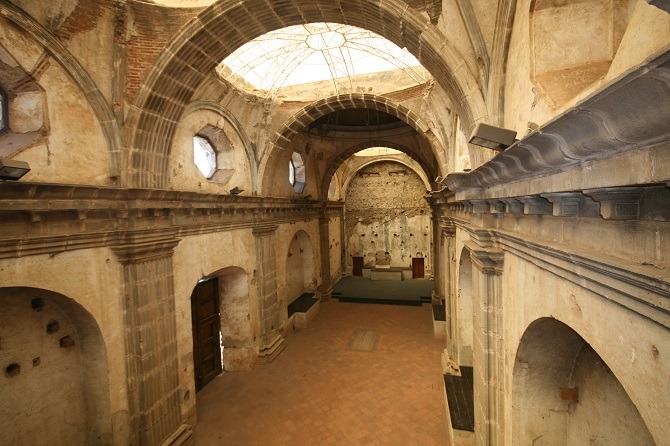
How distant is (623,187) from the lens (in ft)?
4.85

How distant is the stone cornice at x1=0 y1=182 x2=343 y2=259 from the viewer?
13.9ft

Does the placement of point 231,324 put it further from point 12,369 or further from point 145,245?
point 12,369

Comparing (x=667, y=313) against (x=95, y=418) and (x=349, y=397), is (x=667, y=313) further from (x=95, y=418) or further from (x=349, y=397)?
(x=349, y=397)

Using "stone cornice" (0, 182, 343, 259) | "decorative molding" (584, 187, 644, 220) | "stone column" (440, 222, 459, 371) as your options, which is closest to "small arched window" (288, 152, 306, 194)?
"stone cornice" (0, 182, 343, 259)

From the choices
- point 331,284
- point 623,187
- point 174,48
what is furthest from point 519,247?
point 331,284

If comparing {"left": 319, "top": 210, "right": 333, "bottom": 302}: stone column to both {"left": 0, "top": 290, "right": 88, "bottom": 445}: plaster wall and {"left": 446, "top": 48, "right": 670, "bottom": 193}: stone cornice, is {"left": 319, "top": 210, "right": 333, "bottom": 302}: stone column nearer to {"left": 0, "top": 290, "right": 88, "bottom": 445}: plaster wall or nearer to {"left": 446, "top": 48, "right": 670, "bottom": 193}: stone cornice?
{"left": 0, "top": 290, "right": 88, "bottom": 445}: plaster wall

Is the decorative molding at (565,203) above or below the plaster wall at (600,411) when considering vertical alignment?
above

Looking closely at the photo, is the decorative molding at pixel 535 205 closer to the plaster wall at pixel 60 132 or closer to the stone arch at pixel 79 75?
the plaster wall at pixel 60 132

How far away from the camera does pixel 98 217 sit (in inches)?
209

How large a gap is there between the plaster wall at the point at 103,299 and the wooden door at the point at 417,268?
55.6 ft

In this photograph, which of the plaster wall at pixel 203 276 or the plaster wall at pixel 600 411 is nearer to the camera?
the plaster wall at pixel 600 411

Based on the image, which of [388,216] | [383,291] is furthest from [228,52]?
[388,216]

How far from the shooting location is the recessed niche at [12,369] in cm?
461

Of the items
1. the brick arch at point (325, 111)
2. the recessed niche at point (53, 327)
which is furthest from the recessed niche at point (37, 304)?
the brick arch at point (325, 111)
